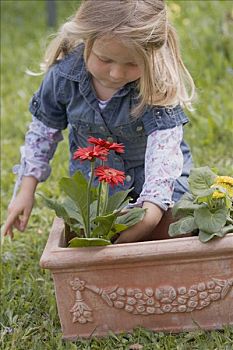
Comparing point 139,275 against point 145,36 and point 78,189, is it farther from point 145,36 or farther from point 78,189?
point 145,36

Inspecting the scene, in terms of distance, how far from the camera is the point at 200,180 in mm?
2377

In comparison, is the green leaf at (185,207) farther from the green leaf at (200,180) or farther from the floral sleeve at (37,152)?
the floral sleeve at (37,152)

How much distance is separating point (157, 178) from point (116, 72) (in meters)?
0.34

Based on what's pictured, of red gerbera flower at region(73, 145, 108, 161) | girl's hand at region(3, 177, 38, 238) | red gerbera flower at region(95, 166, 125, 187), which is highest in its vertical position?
red gerbera flower at region(73, 145, 108, 161)

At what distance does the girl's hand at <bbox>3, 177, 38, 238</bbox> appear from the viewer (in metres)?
2.75

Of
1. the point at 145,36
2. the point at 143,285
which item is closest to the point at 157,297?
the point at 143,285

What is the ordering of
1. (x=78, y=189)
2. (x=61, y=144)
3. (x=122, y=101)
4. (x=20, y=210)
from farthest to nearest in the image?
(x=61, y=144) < (x=20, y=210) < (x=122, y=101) < (x=78, y=189)

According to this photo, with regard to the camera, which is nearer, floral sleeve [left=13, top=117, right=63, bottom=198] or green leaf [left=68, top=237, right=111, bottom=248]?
green leaf [left=68, top=237, right=111, bottom=248]

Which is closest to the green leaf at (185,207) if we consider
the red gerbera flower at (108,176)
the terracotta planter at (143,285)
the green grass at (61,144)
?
the terracotta planter at (143,285)

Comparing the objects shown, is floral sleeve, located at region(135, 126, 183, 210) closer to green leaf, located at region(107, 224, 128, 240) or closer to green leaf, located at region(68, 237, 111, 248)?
green leaf, located at region(107, 224, 128, 240)

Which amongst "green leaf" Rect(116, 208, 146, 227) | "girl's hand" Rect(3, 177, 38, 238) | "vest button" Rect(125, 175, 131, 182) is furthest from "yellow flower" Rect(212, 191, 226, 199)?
"girl's hand" Rect(3, 177, 38, 238)

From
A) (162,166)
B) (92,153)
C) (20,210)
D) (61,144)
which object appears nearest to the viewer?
(92,153)

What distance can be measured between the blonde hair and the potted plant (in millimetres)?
345

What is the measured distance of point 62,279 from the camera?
229cm
